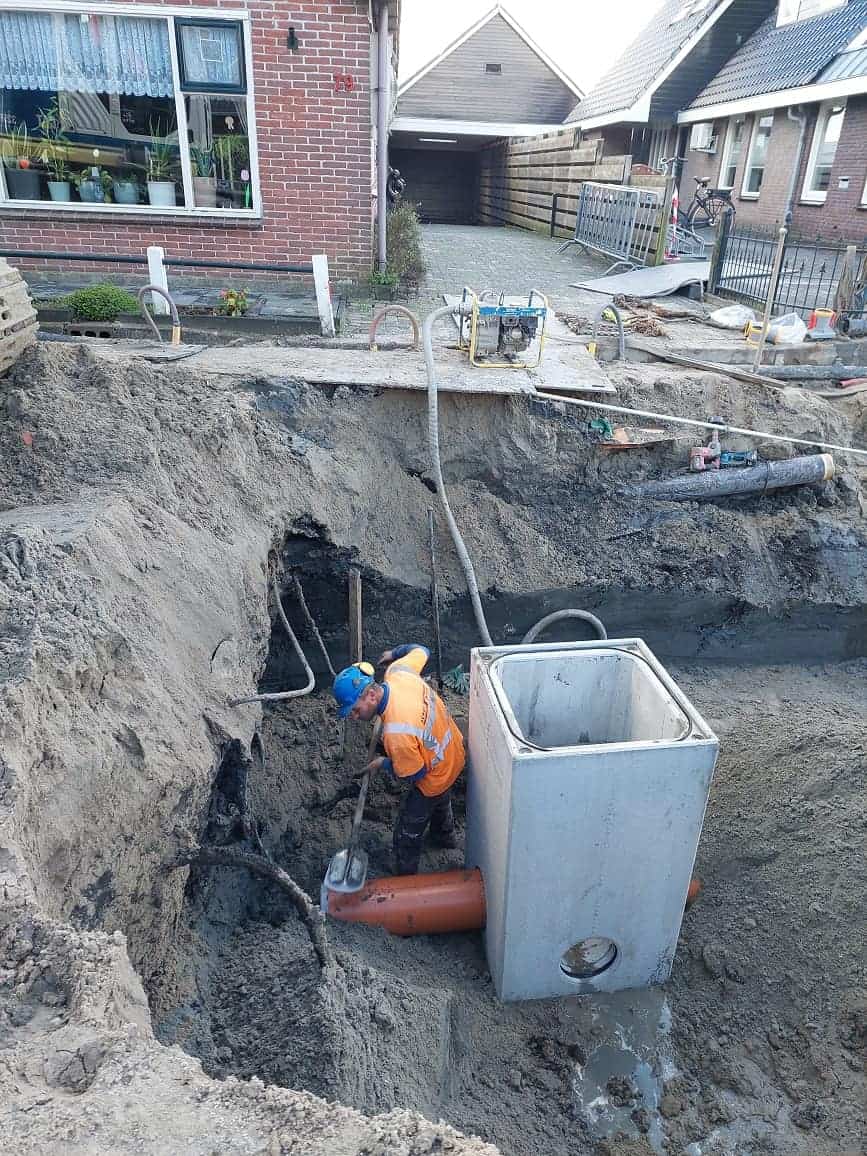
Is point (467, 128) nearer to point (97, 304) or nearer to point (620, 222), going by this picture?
point (620, 222)

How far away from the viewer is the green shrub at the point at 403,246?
9.87 metres

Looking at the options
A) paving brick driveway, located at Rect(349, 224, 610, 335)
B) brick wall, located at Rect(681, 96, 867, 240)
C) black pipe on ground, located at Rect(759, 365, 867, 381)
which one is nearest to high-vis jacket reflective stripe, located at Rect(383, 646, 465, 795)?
paving brick driveway, located at Rect(349, 224, 610, 335)

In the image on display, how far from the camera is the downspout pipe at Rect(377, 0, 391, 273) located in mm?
8208

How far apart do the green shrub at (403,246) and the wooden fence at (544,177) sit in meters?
3.99

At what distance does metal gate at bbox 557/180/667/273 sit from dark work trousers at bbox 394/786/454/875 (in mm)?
9519

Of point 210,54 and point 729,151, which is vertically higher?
point 210,54

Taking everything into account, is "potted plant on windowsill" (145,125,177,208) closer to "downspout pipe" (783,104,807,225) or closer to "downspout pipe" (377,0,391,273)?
"downspout pipe" (377,0,391,273)

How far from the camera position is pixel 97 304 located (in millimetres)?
7430

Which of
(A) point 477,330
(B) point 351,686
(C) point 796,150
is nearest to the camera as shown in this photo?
(B) point 351,686

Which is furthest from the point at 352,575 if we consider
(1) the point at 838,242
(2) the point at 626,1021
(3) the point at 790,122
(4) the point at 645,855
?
(3) the point at 790,122

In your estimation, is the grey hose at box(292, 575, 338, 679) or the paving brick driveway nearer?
the grey hose at box(292, 575, 338, 679)

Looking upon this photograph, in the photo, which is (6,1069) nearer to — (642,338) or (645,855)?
(645,855)

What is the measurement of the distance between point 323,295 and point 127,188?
3.11 metres

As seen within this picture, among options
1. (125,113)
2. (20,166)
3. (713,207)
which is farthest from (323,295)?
(713,207)
